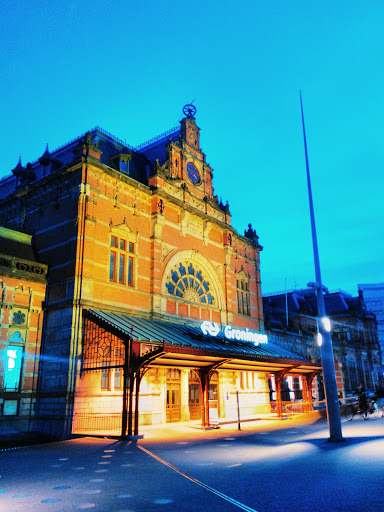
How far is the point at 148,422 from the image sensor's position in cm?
2195

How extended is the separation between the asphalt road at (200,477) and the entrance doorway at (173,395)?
9999 mm

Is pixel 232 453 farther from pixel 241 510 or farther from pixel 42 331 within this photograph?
pixel 42 331

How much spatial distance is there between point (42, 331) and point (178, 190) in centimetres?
1264

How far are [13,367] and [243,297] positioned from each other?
18.9 meters

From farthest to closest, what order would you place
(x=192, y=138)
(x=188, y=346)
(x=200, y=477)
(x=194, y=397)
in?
(x=192, y=138)
(x=194, y=397)
(x=188, y=346)
(x=200, y=477)

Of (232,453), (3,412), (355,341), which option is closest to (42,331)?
(3,412)

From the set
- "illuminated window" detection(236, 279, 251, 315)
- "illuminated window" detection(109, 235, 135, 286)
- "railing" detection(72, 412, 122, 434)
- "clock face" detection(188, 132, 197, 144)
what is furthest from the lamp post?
"clock face" detection(188, 132, 197, 144)

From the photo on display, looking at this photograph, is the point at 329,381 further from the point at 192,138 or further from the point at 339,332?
the point at 339,332

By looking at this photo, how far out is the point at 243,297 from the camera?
3353 cm

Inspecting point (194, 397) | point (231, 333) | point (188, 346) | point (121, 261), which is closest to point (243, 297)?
point (231, 333)

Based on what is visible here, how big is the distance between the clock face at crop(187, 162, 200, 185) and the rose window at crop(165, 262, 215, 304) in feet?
20.9

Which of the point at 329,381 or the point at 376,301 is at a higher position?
the point at 376,301

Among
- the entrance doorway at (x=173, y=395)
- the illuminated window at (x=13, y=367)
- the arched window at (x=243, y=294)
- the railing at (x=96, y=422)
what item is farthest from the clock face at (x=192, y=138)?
the railing at (x=96, y=422)

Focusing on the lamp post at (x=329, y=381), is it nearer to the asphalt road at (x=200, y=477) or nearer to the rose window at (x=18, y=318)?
the asphalt road at (x=200, y=477)
